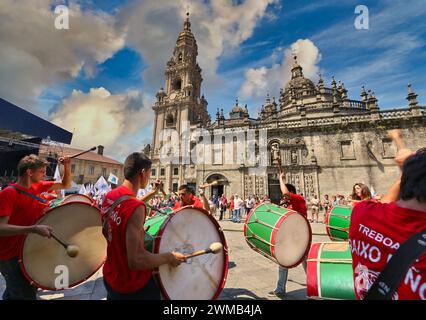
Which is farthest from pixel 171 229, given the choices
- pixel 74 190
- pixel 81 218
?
pixel 74 190

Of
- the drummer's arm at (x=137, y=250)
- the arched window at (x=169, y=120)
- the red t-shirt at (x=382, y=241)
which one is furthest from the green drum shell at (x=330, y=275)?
the arched window at (x=169, y=120)

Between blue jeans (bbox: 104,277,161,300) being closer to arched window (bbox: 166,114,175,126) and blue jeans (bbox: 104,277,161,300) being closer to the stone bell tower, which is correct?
the stone bell tower

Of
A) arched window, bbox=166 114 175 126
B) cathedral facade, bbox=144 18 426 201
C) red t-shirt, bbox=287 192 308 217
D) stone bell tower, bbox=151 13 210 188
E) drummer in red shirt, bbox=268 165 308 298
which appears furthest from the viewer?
arched window, bbox=166 114 175 126

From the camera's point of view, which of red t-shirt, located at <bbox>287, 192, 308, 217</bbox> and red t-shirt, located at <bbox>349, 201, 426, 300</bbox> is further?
red t-shirt, located at <bbox>287, 192, 308, 217</bbox>

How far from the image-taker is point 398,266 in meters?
1.13

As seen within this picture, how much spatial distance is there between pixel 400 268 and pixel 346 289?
155 cm

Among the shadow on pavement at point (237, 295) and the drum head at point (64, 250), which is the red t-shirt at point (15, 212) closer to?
the drum head at point (64, 250)

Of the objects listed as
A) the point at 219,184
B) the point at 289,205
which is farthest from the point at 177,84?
the point at 289,205

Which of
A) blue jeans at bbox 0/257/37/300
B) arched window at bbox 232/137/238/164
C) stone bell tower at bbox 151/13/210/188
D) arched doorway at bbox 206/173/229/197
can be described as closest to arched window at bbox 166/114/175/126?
stone bell tower at bbox 151/13/210/188

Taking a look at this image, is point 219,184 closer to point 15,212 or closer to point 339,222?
point 339,222

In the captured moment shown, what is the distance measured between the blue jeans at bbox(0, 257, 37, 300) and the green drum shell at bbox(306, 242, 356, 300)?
11.3ft

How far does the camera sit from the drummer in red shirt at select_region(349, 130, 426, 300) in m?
1.12

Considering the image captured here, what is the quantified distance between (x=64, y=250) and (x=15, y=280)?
A: 0.54 m
